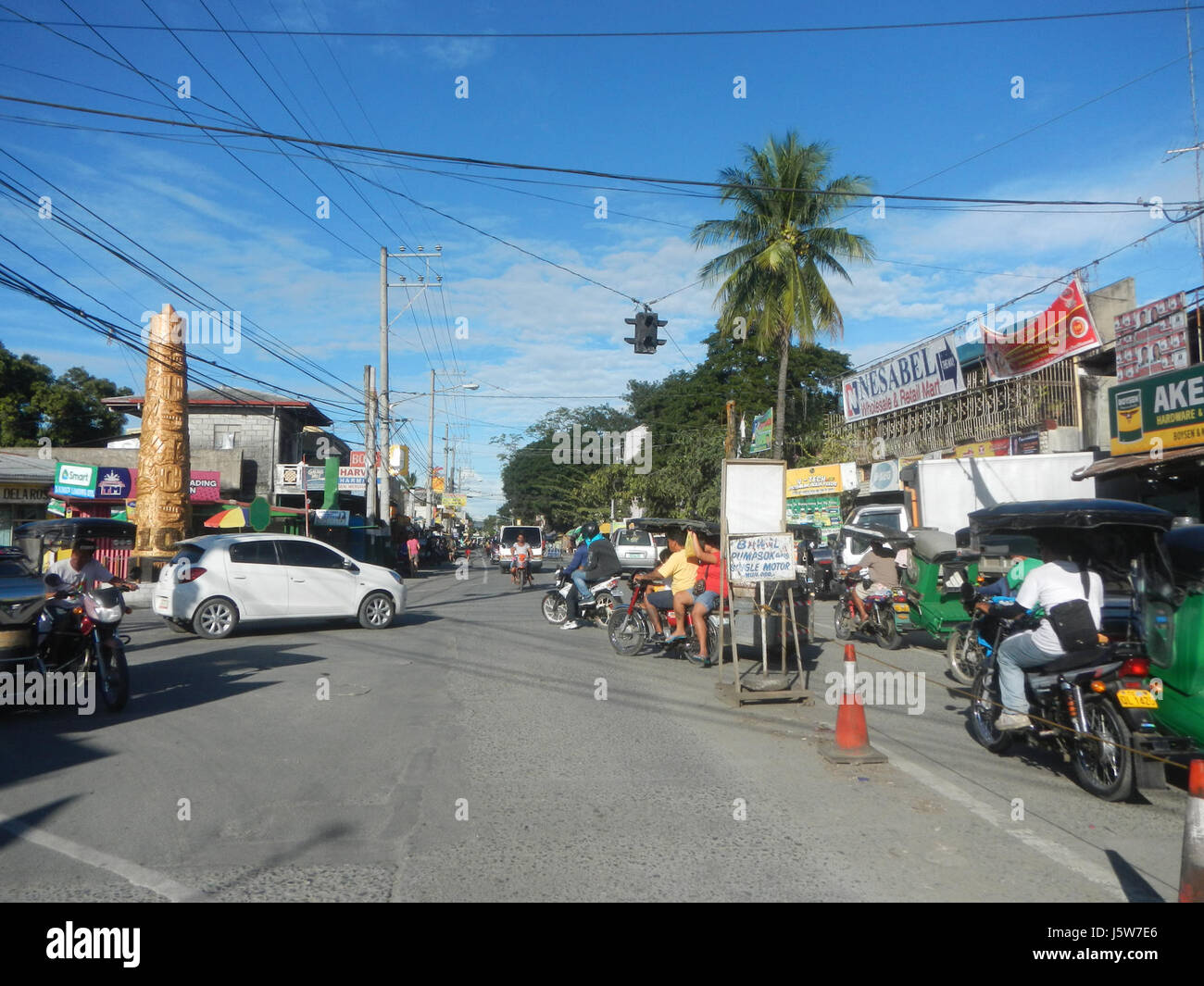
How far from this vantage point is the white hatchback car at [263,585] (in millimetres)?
14469

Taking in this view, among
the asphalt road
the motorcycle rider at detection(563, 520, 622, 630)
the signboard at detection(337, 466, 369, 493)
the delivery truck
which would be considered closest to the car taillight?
the asphalt road

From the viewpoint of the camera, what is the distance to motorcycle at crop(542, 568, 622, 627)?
16.6 m

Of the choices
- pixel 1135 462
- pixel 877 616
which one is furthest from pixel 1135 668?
pixel 1135 462

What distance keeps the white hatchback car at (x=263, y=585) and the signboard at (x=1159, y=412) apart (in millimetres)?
14541

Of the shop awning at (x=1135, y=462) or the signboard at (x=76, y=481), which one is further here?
the signboard at (x=76, y=481)

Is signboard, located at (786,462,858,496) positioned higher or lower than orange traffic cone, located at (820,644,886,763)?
higher

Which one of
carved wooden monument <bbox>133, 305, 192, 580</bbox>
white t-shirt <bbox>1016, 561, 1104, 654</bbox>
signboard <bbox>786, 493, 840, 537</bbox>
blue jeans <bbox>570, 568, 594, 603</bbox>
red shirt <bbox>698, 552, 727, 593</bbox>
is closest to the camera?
white t-shirt <bbox>1016, 561, 1104, 654</bbox>

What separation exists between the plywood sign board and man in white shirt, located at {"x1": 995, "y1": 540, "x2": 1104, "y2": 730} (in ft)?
10.3

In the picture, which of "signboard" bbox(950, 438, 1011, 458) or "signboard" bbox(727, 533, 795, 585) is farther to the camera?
"signboard" bbox(950, 438, 1011, 458)

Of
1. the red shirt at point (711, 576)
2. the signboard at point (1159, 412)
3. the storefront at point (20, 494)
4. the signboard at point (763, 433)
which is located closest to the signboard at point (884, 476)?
the signboard at point (763, 433)

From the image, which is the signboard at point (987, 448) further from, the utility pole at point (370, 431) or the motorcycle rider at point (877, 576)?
the utility pole at point (370, 431)

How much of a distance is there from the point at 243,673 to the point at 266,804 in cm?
583

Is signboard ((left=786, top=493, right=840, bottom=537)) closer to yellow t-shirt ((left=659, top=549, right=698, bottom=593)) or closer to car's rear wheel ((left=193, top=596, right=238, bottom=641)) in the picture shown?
yellow t-shirt ((left=659, top=549, right=698, bottom=593))

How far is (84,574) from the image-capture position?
10.1 m
